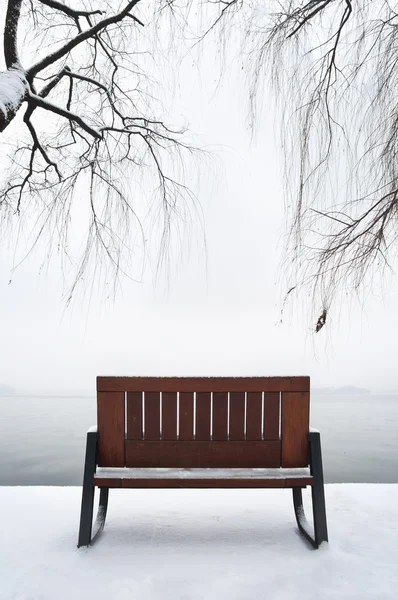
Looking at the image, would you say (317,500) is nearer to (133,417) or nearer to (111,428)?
(133,417)

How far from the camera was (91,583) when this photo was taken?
224cm

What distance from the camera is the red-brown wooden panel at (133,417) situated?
2932 millimetres

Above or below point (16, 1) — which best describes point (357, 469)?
below

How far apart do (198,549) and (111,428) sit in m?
0.94

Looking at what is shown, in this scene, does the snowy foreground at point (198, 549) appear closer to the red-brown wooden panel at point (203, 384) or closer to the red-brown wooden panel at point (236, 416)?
the red-brown wooden panel at point (236, 416)

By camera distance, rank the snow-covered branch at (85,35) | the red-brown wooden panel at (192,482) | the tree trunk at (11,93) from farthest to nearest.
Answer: the snow-covered branch at (85,35), the tree trunk at (11,93), the red-brown wooden panel at (192,482)

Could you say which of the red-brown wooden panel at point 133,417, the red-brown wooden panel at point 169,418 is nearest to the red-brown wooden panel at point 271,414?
the red-brown wooden panel at point 169,418

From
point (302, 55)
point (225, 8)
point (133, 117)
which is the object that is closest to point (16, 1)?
point (133, 117)

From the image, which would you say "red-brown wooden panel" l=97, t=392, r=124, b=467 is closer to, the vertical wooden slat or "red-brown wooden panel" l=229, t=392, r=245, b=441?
"red-brown wooden panel" l=229, t=392, r=245, b=441

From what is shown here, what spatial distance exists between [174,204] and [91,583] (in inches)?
122

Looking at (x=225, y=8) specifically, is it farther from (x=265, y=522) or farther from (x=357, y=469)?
(x=357, y=469)

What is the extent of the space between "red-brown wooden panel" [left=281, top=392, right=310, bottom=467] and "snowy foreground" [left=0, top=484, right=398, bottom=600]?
51 cm

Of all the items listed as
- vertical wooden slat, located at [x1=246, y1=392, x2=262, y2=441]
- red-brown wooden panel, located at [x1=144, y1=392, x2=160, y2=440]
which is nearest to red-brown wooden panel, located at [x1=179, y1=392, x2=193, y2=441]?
red-brown wooden panel, located at [x1=144, y1=392, x2=160, y2=440]

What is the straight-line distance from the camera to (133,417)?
116 inches
